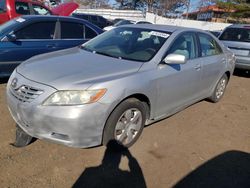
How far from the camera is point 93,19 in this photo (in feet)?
57.6

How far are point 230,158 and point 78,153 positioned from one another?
6.68 feet

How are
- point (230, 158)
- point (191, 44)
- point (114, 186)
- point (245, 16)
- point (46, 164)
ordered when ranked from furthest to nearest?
point (245, 16)
point (191, 44)
point (230, 158)
point (46, 164)
point (114, 186)

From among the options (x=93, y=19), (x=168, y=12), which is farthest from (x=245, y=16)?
(x=93, y=19)

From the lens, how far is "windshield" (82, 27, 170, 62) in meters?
3.75

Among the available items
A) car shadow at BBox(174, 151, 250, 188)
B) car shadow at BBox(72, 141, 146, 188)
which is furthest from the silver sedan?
car shadow at BBox(174, 151, 250, 188)

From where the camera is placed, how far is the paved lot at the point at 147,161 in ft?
9.46

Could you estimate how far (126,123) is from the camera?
337 cm

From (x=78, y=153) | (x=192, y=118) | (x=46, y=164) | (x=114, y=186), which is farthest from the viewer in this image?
(x=192, y=118)

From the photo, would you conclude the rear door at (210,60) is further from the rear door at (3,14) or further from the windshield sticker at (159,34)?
the rear door at (3,14)

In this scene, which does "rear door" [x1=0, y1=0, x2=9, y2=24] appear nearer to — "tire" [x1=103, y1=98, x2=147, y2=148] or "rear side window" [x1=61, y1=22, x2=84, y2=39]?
"rear side window" [x1=61, y1=22, x2=84, y2=39]

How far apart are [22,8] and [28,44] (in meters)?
4.66

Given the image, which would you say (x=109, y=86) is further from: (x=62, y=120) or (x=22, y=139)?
(x=22, y=139)

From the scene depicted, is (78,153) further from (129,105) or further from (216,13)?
(216,13)

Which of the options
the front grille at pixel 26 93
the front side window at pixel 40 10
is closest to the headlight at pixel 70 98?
the front grille at pixel 26 93
